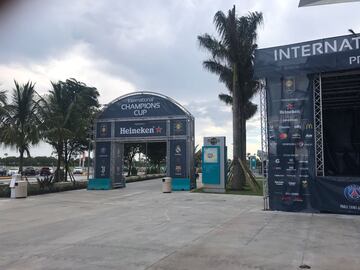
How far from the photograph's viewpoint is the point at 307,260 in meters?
6.73

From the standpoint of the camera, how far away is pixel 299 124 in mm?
13336

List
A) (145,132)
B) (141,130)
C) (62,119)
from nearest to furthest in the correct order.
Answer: (145,132), (141,130), (62,119)

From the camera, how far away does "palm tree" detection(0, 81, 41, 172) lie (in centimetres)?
2228

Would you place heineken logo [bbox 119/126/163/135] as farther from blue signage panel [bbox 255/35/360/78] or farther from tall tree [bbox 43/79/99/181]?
blue signage panel [bbox 255/35/360/78]

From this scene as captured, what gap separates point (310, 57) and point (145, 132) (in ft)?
41.8

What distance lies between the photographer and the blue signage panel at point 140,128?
77.2 feet

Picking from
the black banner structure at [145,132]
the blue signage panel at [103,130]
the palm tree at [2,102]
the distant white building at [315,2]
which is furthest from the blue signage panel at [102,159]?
the distant white building at [315,2]

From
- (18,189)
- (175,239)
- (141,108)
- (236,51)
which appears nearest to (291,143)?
(175,239)

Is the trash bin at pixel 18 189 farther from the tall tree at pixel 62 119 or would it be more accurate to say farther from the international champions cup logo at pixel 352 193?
the international champions cup logo at pixel 352 193

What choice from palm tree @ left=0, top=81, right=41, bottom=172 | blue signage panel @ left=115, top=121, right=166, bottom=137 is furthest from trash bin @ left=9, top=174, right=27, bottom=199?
blue signage panel @ left=115, top=121, right=166, bottom=137

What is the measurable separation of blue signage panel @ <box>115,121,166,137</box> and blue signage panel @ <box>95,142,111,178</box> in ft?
3.63

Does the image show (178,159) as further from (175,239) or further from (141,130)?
(175,239)

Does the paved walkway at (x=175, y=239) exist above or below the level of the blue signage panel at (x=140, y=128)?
below

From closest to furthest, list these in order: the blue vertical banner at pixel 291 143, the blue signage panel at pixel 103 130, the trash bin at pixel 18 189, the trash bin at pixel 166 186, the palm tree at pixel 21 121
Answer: the blue vertical banner at pixel 291 143
the trash bin at pixel 18 189
the trash bin at pixel 166 186
the palm tree at pixel 21 121
the blue signage panel at pixel 103 130
